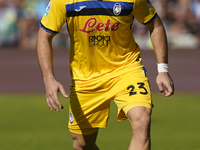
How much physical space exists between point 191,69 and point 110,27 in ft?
31.0

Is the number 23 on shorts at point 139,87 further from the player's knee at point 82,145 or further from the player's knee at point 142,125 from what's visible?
the player's knee at point 82,145

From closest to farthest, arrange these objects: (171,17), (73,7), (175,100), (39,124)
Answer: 1. (73,7)
2. (39,124)
3. (175,100)
4. (171,17)

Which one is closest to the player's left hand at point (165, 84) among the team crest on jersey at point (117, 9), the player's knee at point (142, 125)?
the player's knee at point (142, 125)

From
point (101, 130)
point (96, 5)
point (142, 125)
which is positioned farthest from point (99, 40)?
point (101, 130)

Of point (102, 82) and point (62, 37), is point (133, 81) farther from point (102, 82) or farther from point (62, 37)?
point (62, 37)

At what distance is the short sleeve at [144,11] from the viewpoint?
4430mm

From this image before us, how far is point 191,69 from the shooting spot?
13.4m

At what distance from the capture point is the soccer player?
423 centimetres

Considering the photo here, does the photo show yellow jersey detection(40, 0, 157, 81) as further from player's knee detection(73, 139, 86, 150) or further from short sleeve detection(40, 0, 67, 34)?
player's knee detection(73, 139, 86, 150)

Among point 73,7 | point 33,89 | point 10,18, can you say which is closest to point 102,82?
point 73,7

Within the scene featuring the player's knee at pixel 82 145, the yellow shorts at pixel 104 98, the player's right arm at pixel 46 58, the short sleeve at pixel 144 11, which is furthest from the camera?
the player's knee at pixel 82 145

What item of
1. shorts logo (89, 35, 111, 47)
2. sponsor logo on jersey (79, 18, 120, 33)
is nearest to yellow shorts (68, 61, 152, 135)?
shorts logo (89, 35, 111, 47)

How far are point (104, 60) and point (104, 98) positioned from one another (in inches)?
17.5

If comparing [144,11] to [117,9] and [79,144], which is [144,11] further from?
[79,144]
